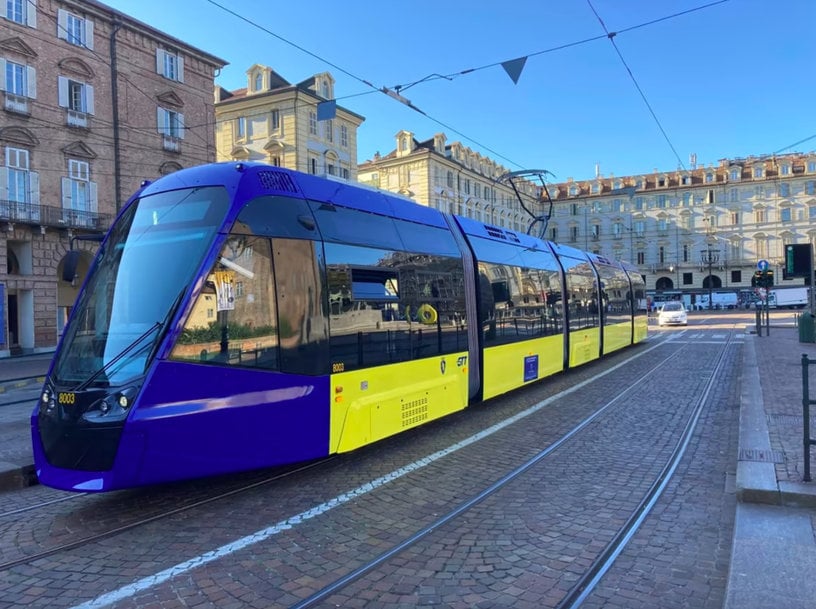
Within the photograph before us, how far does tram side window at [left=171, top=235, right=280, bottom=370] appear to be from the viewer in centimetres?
488

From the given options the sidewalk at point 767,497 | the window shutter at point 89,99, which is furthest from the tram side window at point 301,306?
the window shutter at point 89,99

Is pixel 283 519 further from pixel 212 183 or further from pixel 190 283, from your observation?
pixel 212 183

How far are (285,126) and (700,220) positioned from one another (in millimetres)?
65813

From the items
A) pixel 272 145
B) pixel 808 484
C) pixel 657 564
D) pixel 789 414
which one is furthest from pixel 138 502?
pixel 272 145

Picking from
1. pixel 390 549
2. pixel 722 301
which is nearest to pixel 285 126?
pixel 390 549

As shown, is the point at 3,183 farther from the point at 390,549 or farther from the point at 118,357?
the point at 390,549

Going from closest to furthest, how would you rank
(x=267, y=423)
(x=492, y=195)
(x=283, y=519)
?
(x=283, y=519) → (x=267, y=423) → (x=492, y=195)

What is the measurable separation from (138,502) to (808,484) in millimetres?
6089

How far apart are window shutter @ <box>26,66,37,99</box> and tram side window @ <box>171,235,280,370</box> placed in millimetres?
26662

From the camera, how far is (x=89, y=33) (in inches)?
1074

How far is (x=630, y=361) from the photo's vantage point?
17.2m

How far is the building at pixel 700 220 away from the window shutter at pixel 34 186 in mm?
66452

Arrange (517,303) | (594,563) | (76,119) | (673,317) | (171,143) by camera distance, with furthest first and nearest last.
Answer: (673,317)
(171,143)
(76,119)
(517,303)
(594,563)

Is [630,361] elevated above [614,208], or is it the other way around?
[614,208]
